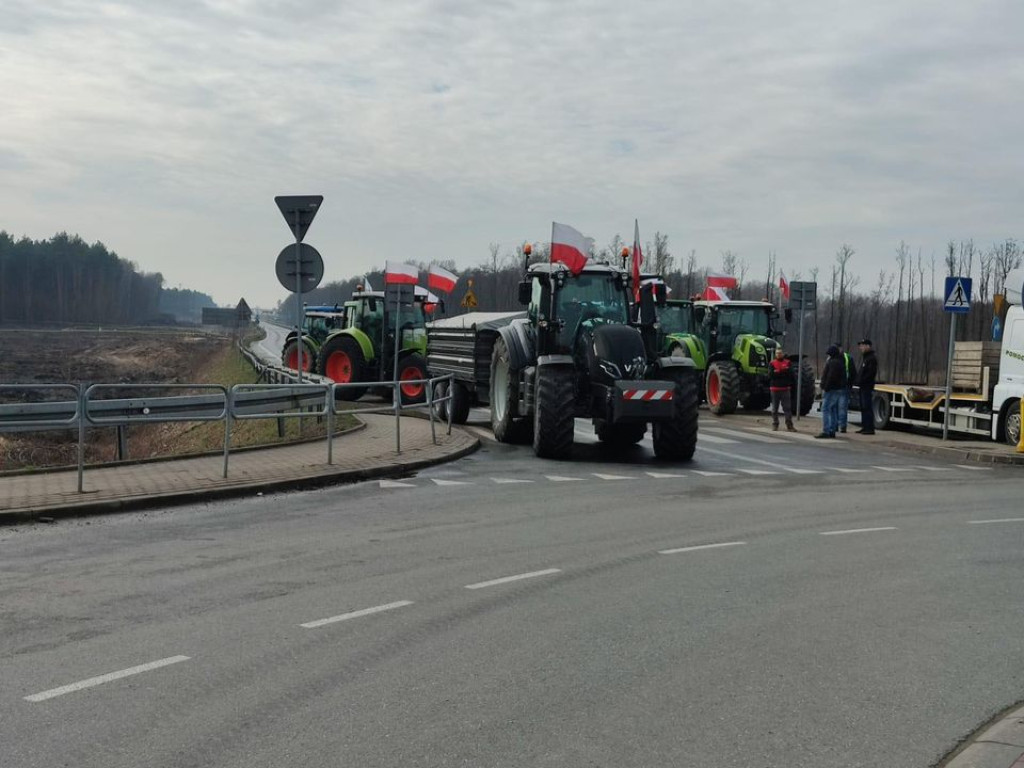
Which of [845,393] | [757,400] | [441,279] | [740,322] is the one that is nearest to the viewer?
[845,393]

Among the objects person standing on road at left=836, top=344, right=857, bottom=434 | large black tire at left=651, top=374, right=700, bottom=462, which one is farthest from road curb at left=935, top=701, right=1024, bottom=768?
person standing on road at left=836, top=344, right=857, bottom=434

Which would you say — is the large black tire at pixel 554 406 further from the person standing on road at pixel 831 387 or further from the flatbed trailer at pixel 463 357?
the person standing on road at pixel 831 387

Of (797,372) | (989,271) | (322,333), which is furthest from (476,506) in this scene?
(989,271)

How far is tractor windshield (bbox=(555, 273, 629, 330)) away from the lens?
17500 millimetres

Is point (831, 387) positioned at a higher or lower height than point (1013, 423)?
higher

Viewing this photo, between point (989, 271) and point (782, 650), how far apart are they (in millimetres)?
45425

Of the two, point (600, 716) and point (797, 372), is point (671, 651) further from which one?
point (797, 372)

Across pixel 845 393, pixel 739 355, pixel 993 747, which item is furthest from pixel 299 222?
pixel 739 355

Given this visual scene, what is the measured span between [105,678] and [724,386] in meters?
22.6

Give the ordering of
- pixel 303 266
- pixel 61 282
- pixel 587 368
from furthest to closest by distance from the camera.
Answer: pixel 61 282 → pixel 587 368 → pixel 303 266

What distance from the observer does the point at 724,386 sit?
88.4 feet

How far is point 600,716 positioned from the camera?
16.4 feet

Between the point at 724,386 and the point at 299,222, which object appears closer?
the point at 299,222

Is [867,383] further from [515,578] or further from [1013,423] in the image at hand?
[515,578]
